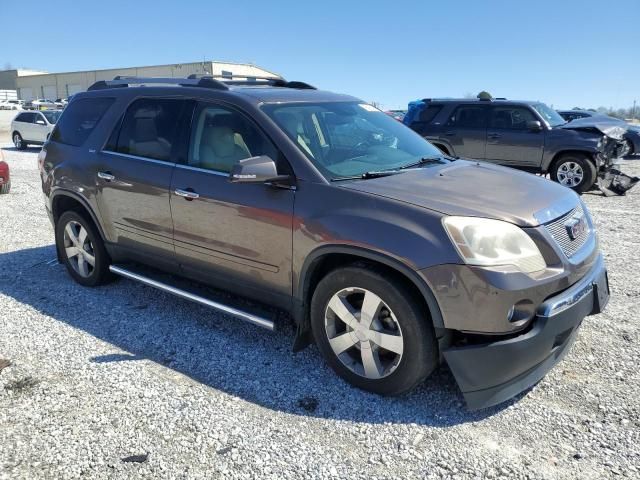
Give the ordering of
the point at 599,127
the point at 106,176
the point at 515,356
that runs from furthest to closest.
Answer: the point at 599,127 < the point at 106,176 < the point at 515,356

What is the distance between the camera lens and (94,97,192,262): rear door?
398cm

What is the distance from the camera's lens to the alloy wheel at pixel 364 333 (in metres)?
2.98

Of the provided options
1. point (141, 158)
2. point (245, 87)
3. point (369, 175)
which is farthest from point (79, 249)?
point (369, 175)

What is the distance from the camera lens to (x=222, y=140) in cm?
374

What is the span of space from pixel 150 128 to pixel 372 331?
2537 millimetres

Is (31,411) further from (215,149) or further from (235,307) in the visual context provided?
(215,149)

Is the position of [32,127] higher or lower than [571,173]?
higher

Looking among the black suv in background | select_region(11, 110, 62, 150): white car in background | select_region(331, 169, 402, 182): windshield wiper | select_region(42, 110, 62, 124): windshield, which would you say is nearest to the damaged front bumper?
the black suv in background

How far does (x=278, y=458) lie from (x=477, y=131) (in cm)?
990

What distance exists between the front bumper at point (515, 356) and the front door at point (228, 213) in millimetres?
1236

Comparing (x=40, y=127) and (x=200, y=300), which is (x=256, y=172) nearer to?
(x=200, y=300)

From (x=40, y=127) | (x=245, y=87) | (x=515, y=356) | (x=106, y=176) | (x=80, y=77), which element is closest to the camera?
(x=515, y=356)

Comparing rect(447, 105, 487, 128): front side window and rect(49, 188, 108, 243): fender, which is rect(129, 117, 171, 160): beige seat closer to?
rect(49, 188, 108, 243): fender

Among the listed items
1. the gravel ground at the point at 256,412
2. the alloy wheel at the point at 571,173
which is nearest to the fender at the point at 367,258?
the gravel ground at the point at 256,412
